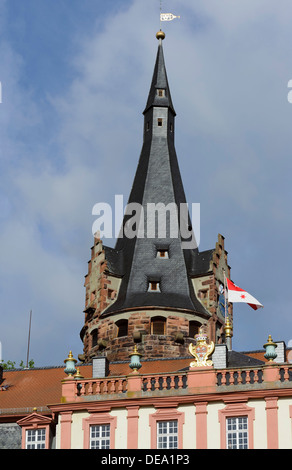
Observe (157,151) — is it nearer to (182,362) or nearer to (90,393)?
(182,362)

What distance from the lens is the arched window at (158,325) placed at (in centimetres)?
7181

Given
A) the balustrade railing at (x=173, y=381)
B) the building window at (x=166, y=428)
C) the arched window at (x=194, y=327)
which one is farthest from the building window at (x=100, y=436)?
the arched window at (x=194, y=327)

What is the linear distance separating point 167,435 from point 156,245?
25822 mm

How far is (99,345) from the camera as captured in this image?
72.2 m

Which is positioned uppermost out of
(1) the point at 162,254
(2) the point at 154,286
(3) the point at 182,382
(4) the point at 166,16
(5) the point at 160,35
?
(4) the point at 166,16

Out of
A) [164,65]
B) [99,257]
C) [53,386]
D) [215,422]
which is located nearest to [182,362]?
[53,386]

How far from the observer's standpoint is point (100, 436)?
53.0m

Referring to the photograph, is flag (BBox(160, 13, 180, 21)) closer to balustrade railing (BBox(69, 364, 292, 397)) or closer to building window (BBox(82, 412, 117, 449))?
balustrade railing (BBox(69, 364, 292, 397))

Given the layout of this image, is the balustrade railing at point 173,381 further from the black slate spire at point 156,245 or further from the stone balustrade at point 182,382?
the black slate spire at point 156,245

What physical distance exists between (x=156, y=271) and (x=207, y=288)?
10.7ft

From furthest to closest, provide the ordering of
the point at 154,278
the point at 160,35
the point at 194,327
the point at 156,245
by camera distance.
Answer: the point at 160,35, the point at 156,245, the point at 154,278, the point at 194,327

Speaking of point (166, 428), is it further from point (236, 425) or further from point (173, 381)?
point (236, 425)

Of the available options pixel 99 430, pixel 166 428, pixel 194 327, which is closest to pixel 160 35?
pixel 194 327
